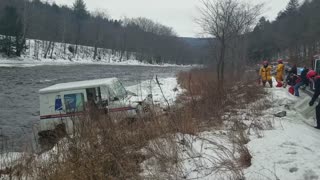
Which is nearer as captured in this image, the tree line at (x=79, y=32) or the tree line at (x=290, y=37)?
the tree line at (x=290, y=37)

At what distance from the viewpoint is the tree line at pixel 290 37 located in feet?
A: 190

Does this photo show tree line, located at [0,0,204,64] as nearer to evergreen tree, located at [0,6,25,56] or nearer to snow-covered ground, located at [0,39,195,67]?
evergreen tree, located at [0,6,25,56]

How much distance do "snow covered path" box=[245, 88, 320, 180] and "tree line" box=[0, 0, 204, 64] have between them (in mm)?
44712

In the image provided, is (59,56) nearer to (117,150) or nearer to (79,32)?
(79,32)

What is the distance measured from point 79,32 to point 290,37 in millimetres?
59607

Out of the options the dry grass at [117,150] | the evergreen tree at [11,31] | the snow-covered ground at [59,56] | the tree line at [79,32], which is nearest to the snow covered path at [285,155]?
the dry grass at [117,150]

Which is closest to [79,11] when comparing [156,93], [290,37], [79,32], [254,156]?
[79,32]

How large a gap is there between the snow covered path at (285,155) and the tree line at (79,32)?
1760 inches

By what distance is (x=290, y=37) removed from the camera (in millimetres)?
70188

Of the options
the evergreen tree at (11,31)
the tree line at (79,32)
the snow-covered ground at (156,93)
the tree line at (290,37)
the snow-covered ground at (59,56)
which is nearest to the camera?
the snow-covered ground at (156,93)

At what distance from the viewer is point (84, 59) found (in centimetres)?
9488

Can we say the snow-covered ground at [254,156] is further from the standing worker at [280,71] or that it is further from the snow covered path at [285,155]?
the standing worker at [280,71]

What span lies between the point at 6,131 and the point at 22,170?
366 inches

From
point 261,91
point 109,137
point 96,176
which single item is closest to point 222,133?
point 109,137
